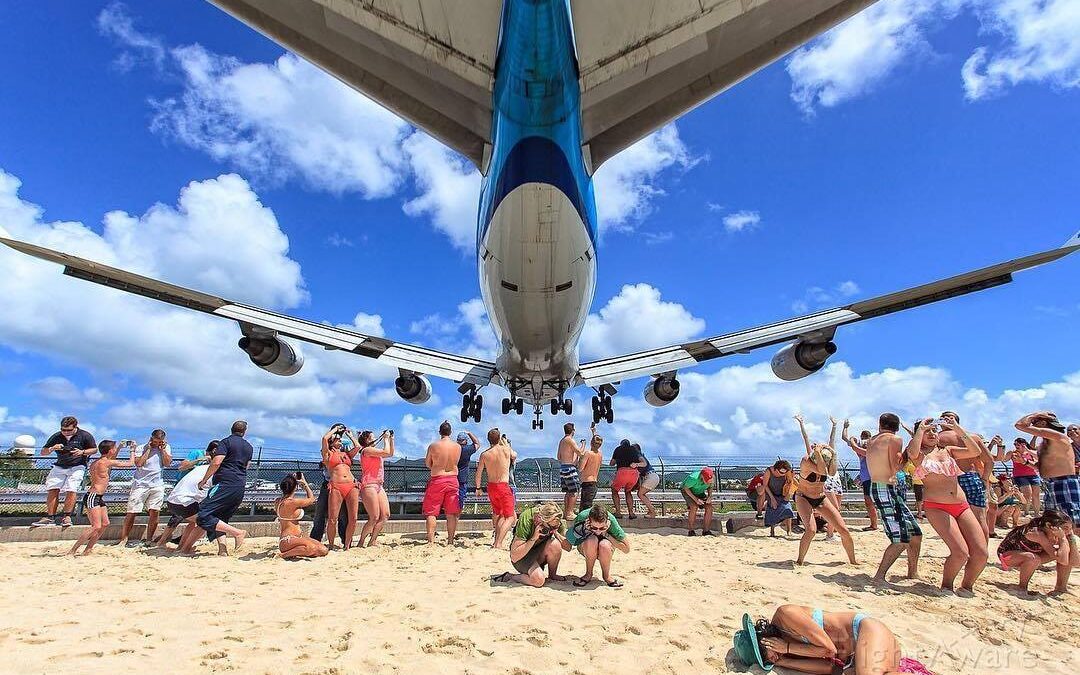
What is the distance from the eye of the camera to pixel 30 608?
391 cm

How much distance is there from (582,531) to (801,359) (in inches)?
320

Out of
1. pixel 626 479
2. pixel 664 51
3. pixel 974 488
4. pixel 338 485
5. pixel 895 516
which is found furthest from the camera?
pixel 626 479

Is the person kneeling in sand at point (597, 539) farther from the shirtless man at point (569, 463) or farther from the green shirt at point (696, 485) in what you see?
the green shirt at point (696, 485)

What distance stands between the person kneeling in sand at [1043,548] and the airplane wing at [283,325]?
34.7 ft

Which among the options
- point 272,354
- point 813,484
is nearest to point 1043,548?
point 813,484

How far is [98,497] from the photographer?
7023mm

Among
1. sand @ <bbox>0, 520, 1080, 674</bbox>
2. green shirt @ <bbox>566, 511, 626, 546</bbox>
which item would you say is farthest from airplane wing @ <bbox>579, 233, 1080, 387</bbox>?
green shirt @ <bbox>566, 511, 626, 546</bbox>

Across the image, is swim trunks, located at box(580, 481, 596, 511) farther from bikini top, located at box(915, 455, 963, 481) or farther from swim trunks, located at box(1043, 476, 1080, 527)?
swim trunks, located at box(1043, 476, 1080, 527)

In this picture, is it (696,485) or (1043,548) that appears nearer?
(1043,548)

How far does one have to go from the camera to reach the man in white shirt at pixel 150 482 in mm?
7555

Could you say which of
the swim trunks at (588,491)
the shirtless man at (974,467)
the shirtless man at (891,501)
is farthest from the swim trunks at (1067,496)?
the swim trunks at (588,491)

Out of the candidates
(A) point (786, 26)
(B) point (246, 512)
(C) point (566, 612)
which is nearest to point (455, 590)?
(C) point (566, 612)

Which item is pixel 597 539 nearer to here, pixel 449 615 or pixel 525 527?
pixel 525 527

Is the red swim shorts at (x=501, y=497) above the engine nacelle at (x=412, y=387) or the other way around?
the other way around
